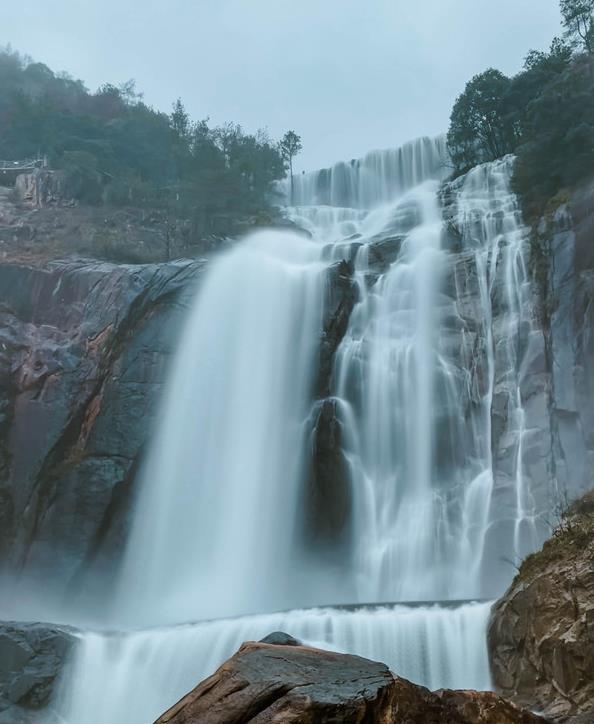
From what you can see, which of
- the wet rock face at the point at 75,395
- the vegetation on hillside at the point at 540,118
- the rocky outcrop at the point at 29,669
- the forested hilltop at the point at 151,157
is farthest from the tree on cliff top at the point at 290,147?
the rocky outcrop at the point at 29,669

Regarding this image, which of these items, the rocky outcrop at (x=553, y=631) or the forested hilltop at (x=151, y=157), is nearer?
the rocky outcrop at (x=553, y=631)

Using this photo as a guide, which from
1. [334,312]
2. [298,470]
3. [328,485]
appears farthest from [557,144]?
[298,470]

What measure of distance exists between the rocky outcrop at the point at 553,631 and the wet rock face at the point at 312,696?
7.94 feet

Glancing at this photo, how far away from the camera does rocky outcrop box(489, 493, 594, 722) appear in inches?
375

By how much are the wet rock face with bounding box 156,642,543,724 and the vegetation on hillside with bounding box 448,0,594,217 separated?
20301 millimetres

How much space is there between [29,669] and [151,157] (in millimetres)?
30985

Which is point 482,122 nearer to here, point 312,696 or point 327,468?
point 327,468

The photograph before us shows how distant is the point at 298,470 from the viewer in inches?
828

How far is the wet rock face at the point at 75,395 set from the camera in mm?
20875

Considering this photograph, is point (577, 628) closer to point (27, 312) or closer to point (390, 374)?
point (390, 374)

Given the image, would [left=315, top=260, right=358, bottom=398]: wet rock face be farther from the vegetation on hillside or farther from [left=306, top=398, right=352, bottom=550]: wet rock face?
the vegetation on hillside

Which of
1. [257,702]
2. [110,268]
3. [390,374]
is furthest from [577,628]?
[110,268]

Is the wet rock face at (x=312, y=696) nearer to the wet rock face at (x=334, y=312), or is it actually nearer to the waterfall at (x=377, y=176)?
the wet rock face at (x=334, y=312)

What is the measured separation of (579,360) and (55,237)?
66.8 ft
